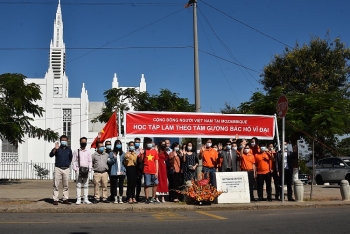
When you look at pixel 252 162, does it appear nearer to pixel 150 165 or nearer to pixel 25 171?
pixel 150 165

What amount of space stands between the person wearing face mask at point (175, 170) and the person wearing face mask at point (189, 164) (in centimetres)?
16

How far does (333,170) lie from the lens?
27.8m

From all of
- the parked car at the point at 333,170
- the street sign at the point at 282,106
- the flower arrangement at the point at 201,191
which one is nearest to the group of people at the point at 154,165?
the flower arrangement at the point at 201,191

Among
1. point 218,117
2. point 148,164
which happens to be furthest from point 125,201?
point 218,117

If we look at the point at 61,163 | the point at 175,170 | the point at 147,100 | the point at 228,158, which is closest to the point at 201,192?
the point at 175,170

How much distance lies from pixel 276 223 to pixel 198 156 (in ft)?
18.9

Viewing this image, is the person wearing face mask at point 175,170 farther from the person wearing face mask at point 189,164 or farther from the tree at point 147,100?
the tree at point 147,100

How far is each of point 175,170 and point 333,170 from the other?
1490cm

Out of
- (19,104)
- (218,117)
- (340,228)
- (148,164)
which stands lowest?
(340,228)

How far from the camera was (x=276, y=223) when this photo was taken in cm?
1073

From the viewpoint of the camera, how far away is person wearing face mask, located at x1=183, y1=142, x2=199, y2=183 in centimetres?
1569

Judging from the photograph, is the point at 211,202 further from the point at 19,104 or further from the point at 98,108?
the point at 98,108

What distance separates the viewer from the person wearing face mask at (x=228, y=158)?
53.1ft

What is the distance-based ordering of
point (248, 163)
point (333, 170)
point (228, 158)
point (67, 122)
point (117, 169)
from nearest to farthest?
point (117, 169) → point (248, 163) → point (228, 158) → point (333, 170) → point (67, 122)
